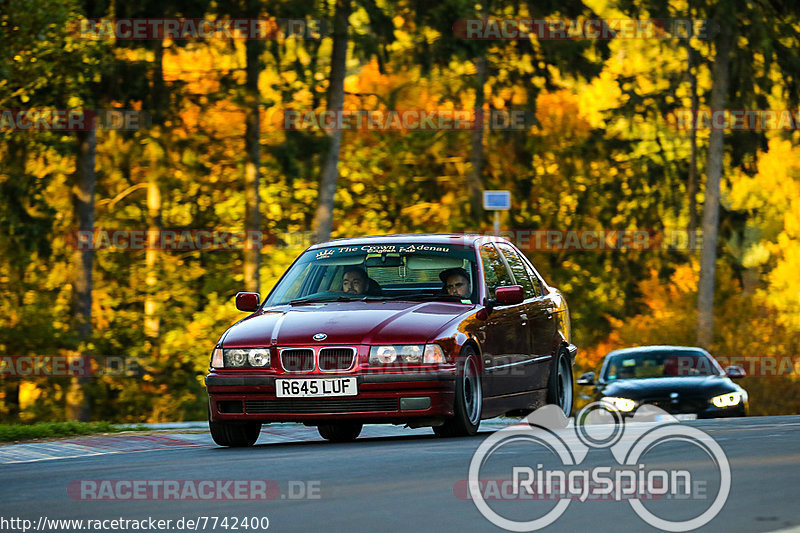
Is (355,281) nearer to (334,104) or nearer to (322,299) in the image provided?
(322,299)

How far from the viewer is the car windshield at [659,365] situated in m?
21.2

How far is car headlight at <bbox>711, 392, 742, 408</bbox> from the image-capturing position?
760 inches

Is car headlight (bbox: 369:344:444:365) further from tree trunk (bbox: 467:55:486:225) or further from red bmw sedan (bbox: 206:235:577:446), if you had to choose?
tree trunk (bbox: 467:55:486:225)

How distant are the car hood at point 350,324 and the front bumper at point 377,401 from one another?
10.9 inches

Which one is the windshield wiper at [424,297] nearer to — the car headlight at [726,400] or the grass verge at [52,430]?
the grass verge at [52,430]

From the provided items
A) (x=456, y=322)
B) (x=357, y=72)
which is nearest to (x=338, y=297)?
(x=456, y=322)

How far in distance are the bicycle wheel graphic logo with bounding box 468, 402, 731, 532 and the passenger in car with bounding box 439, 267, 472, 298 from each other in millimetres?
1207

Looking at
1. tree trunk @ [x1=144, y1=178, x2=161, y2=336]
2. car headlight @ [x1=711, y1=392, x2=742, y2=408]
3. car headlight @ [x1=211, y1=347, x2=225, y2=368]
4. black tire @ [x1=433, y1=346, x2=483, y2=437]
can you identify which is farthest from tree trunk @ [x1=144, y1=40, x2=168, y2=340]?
black tire @ [x1=433, y1=346, x2=483, y2=437]

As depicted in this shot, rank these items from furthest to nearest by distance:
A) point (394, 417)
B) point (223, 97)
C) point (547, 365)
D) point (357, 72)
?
point (357, 72)
point (223, 97)
point (547, 365)
point (394, 417)

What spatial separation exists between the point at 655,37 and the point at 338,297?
99.6 feet

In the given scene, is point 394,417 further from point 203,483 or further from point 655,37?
point 655,37

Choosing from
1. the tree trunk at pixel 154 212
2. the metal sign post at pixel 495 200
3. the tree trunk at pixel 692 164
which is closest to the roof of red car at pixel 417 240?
the metal sign post at pixel 495 200

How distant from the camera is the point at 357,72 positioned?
172 feet

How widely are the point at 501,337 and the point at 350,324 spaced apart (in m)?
1.70
